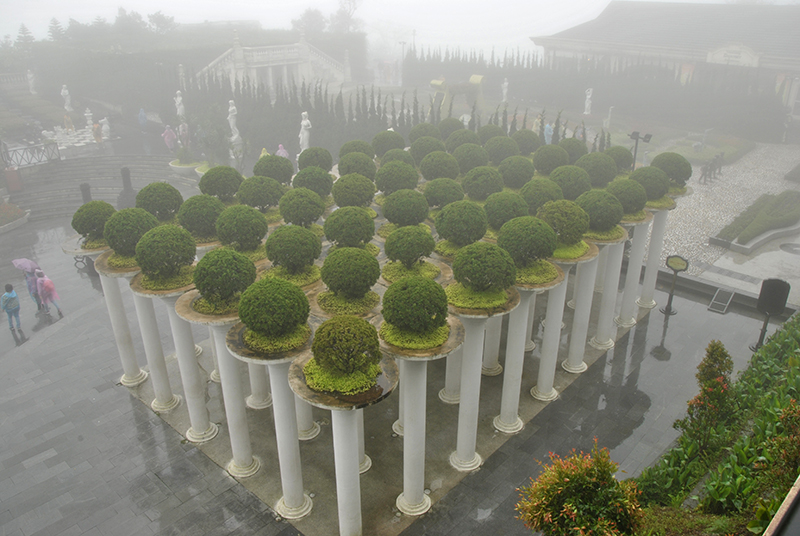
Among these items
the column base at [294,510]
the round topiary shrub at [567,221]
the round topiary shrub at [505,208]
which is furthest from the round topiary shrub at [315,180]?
the column base at [294,510]

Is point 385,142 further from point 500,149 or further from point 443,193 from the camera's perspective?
point 443,193

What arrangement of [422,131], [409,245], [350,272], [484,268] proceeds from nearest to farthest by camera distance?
1. [350,272]
2. [484,268]
3. [409,245]
4. [422,131]

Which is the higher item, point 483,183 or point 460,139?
point 460,139

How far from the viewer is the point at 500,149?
27.2m

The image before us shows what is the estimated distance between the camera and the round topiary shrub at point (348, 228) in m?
17.0

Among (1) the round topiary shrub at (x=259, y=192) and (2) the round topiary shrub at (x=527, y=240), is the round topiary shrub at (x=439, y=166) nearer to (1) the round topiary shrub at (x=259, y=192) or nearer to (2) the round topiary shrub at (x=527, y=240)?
(1) the round topiary shrub at (x=259, y=192)

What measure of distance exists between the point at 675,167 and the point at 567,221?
898 cm

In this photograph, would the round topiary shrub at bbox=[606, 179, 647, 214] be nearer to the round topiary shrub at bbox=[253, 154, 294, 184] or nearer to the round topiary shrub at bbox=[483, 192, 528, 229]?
the round topiary shrub at bbox=[483, 192, 528, 229]

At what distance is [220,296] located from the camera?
1478cm

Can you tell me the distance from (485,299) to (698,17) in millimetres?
76671

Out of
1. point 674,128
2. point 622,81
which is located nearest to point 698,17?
point 622,81

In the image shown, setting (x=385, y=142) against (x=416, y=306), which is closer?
(x=416, y=306)

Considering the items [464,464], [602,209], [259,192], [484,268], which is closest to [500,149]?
[602,209]

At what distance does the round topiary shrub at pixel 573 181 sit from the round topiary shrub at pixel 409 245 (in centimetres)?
828
